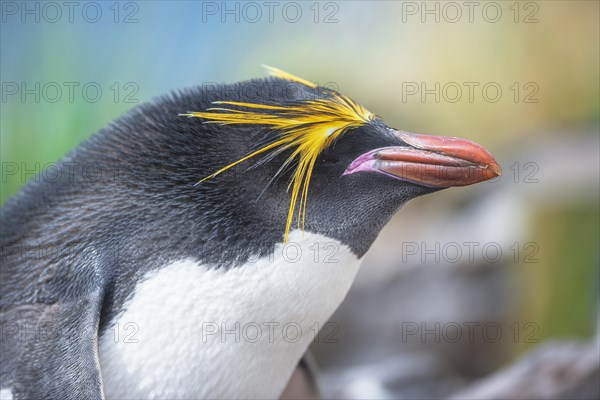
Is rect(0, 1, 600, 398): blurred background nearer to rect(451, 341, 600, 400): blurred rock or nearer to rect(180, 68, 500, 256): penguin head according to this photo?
rect(451, 341, 600, 400): blurred rock

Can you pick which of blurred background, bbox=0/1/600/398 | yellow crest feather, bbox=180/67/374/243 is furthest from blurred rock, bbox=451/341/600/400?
yellow crest feather, bbox=180/67/374/243

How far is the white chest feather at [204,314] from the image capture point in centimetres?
139

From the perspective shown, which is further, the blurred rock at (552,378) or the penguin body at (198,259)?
the blurred rock at (552,378)

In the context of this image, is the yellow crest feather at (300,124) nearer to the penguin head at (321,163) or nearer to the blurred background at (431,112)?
the penguin head at (321,163)

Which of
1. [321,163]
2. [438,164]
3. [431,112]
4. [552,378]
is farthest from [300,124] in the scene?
[431,112]

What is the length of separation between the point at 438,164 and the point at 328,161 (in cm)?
20

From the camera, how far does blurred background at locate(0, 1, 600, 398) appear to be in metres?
3.74

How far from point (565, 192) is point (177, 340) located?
2.97 m

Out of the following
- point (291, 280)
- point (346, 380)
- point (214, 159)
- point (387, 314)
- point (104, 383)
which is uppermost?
point (214, 159)

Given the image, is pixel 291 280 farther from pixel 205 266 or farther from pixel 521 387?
pixel 521 387

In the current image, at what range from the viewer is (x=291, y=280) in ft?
4.59

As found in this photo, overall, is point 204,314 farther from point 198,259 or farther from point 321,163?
point 321,163

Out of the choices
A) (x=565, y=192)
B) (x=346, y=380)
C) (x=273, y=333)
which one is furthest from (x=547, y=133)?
(x=273, y=333)

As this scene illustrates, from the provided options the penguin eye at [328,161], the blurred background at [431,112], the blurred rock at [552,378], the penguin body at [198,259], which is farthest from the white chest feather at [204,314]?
the blurred background at [431,112]
